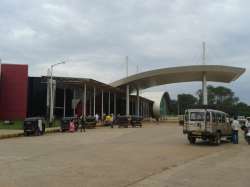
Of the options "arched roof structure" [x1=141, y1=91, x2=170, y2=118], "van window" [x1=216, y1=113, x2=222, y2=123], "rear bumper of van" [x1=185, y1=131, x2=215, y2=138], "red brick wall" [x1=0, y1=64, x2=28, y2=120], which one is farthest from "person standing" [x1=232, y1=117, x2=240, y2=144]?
"arched roof structure" [x1=141, y1=91, x2=170, y2=118]

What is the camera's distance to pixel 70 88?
216 ft

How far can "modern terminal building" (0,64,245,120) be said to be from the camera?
5831 cm

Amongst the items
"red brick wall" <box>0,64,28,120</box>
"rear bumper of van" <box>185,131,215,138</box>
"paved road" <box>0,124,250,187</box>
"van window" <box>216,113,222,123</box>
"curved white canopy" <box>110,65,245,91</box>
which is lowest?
"paved road" <box>0,124,250,187</box>

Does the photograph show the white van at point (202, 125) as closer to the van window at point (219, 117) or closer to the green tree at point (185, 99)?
the van window at point (219, 117)

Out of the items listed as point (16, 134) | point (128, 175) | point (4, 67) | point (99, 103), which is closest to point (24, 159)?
point (128, 175)

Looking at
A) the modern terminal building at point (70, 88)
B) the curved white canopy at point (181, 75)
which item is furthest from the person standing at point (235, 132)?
the curved white canopy at point (181, 75)

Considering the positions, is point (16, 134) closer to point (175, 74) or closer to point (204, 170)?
point (204, 170)

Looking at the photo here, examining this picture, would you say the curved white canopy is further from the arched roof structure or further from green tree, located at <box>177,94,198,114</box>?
green tree, located at <box>177,94,198,114</box>

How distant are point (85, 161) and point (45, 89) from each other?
1972 inches

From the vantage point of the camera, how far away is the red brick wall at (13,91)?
191 feet

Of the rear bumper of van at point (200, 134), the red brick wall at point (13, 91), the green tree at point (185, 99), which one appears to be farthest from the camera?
the green tree at point (185, 99)

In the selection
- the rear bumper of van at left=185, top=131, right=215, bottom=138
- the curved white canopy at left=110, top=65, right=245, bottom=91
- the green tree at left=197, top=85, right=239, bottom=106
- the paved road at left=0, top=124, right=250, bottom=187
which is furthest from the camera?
the green tree at left=197, top=85, right=239, bottom=106

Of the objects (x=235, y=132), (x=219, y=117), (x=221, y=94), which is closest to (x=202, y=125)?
(x=219, y=117)

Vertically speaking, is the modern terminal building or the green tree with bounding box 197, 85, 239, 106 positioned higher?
the green tree with bounding box 197, 85, 239, 106
